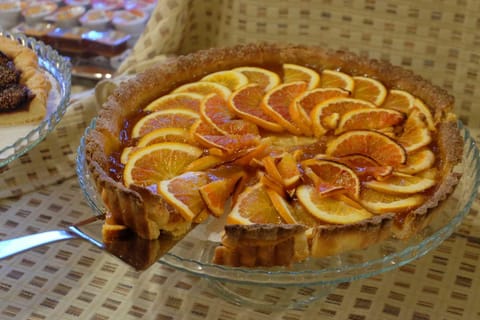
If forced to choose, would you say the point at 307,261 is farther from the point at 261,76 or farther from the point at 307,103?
the point at 261,76

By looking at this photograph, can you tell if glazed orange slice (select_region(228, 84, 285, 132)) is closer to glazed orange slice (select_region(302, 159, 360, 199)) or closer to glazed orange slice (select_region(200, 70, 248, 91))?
glazed orange slice (select_region(200, 70, 248, 91))

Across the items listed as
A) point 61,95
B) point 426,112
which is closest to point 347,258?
point 426,112

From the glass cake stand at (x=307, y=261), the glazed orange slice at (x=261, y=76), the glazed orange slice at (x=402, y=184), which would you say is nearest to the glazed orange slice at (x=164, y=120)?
the glass cake stand at (x=307, y=261)

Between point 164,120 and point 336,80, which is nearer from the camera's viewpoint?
point 164,120

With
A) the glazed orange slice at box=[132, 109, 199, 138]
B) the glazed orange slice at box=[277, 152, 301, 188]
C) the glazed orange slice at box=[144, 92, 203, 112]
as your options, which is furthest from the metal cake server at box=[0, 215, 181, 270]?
the glazed orange slice at box=[144, 92, 203, 112]

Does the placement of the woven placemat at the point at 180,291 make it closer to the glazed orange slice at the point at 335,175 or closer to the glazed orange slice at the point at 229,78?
the glazed orange slice at the point at 335,175

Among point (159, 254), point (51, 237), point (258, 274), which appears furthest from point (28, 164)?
point (258, 274)
